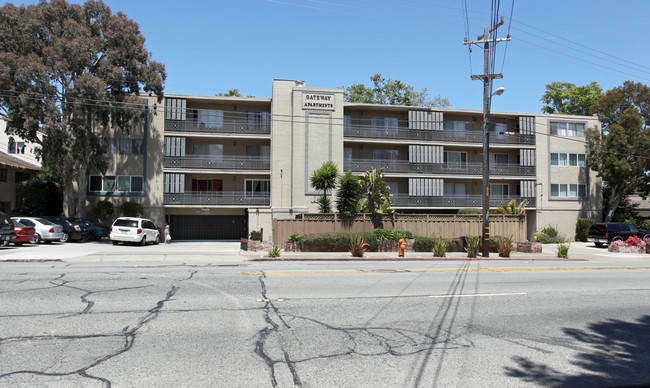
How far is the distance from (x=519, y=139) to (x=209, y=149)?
88.0 ft

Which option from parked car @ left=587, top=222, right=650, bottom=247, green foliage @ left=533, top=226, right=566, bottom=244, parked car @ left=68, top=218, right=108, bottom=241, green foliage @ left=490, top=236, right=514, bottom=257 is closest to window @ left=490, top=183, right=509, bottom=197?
green foliage @ left=533, top=226, right=566, bottom=244

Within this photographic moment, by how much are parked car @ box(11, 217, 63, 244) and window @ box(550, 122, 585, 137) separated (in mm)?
39017

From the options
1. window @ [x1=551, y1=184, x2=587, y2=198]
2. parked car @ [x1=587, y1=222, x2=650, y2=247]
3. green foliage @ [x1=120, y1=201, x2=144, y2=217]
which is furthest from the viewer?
window @ [x1=551, y1=184, x2=587, y2=198]

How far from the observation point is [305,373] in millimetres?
5098

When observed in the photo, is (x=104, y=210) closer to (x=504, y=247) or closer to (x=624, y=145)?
(x=504, y=247)

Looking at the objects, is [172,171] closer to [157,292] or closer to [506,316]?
[157,292]

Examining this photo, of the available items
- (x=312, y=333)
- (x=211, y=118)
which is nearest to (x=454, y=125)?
(x=211, y=118)

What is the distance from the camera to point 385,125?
3822cm

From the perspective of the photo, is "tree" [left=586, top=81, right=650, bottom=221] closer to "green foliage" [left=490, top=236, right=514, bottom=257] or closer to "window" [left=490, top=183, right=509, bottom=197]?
"window" [left=490, top=183, right=509, bottom=197]

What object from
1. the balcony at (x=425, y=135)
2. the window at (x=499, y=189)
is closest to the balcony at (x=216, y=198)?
the balcony at (x=425, y=135)

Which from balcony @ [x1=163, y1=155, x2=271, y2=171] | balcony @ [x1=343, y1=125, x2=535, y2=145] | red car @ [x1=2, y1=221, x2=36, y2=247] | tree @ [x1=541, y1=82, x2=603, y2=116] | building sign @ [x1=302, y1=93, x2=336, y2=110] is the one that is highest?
tree @ [x1=541, y1=82, x2=603, y2=116]

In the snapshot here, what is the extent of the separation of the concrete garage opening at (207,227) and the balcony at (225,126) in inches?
288

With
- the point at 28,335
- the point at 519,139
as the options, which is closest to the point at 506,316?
the point at 28,335

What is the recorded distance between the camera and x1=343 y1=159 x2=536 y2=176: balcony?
36.7 m
